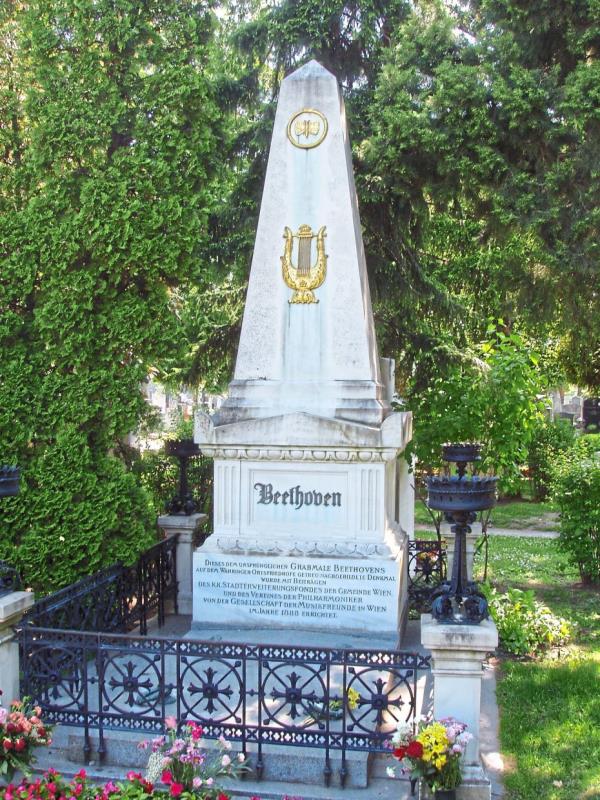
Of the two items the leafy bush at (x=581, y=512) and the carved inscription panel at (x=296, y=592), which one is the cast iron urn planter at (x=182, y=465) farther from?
the leafy bush at (x=581, y=512)

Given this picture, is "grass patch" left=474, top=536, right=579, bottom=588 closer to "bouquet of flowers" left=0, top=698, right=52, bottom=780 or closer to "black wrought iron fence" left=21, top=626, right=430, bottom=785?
"black wrought iron fence" left=21, top=626, right=430, bottom=785

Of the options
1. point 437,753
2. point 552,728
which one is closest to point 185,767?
point 437,753

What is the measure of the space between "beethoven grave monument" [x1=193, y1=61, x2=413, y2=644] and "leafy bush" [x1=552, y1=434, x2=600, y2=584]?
371 centimetres

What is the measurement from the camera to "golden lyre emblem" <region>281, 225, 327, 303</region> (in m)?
7.11

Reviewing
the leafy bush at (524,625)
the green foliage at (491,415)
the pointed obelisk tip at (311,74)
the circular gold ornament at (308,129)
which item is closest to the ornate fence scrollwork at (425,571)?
the leafy bush at (524,625)

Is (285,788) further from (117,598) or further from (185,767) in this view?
(117,598)

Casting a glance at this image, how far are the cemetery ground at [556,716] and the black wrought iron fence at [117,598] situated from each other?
3.38 metres

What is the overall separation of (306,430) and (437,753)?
10.1 ft

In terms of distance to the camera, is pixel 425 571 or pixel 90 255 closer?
pixel 90 255

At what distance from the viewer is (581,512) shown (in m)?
10.1

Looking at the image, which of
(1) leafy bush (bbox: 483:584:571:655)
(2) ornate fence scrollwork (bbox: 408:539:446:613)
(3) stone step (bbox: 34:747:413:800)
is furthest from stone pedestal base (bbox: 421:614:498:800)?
(2) ornate fence scrollwork (bbox: 408:539:446:613)

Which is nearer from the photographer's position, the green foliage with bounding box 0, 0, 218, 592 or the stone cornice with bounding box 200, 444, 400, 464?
the stone cornice with bounding box 200, 444, 400, 464

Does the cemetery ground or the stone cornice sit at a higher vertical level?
the stone cornice

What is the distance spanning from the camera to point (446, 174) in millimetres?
8867
